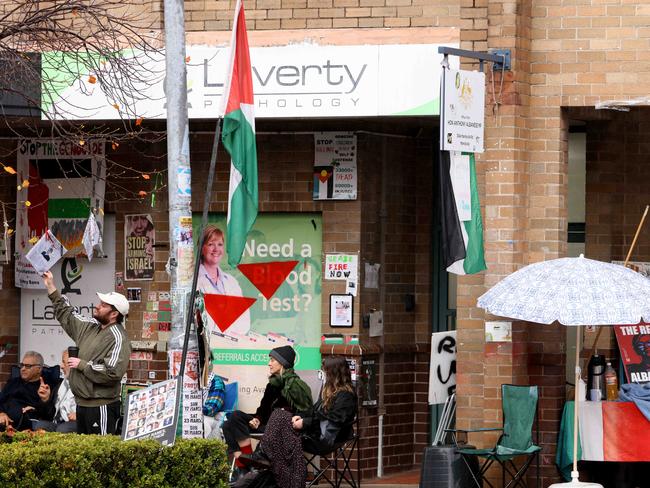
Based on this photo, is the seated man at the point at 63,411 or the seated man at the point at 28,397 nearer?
the seated man at the point at 63,411

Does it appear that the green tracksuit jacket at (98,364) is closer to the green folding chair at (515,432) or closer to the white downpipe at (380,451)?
the green folding chair at (515,432)

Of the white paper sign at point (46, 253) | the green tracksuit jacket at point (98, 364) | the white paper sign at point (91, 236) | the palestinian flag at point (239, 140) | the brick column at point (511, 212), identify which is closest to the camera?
the palestinian flag at point (239, 140)

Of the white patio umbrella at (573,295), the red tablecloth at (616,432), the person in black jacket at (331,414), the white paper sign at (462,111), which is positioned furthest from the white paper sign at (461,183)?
the red tablecloth at (616,432)

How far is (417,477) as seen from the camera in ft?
45.4

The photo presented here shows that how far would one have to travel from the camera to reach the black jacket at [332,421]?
1210cm

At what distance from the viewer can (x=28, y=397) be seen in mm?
13469

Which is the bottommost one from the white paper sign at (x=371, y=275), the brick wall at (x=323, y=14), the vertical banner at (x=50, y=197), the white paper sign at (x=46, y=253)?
the white paper sign at (x=371, y=275)

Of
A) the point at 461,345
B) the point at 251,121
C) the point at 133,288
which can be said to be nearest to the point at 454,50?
the point at 251,121

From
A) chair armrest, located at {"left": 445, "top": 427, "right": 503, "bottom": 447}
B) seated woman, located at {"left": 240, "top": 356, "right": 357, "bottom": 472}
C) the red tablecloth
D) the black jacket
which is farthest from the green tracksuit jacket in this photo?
the red tablecloth

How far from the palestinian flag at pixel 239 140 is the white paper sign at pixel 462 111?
1631mm

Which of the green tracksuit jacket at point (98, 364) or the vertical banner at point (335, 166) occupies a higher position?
the vertical banner at point (335, 166)

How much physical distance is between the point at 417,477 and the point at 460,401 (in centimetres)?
169

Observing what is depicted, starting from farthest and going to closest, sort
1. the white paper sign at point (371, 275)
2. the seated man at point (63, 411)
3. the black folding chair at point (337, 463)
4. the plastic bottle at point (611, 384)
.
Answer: the white paper sign at point (371, 275), the seated man at point (63, 411), the plastic bottle at point (611, 384), the black folding chair at point (337, 463)

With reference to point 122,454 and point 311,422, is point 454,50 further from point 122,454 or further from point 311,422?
point 122,454
